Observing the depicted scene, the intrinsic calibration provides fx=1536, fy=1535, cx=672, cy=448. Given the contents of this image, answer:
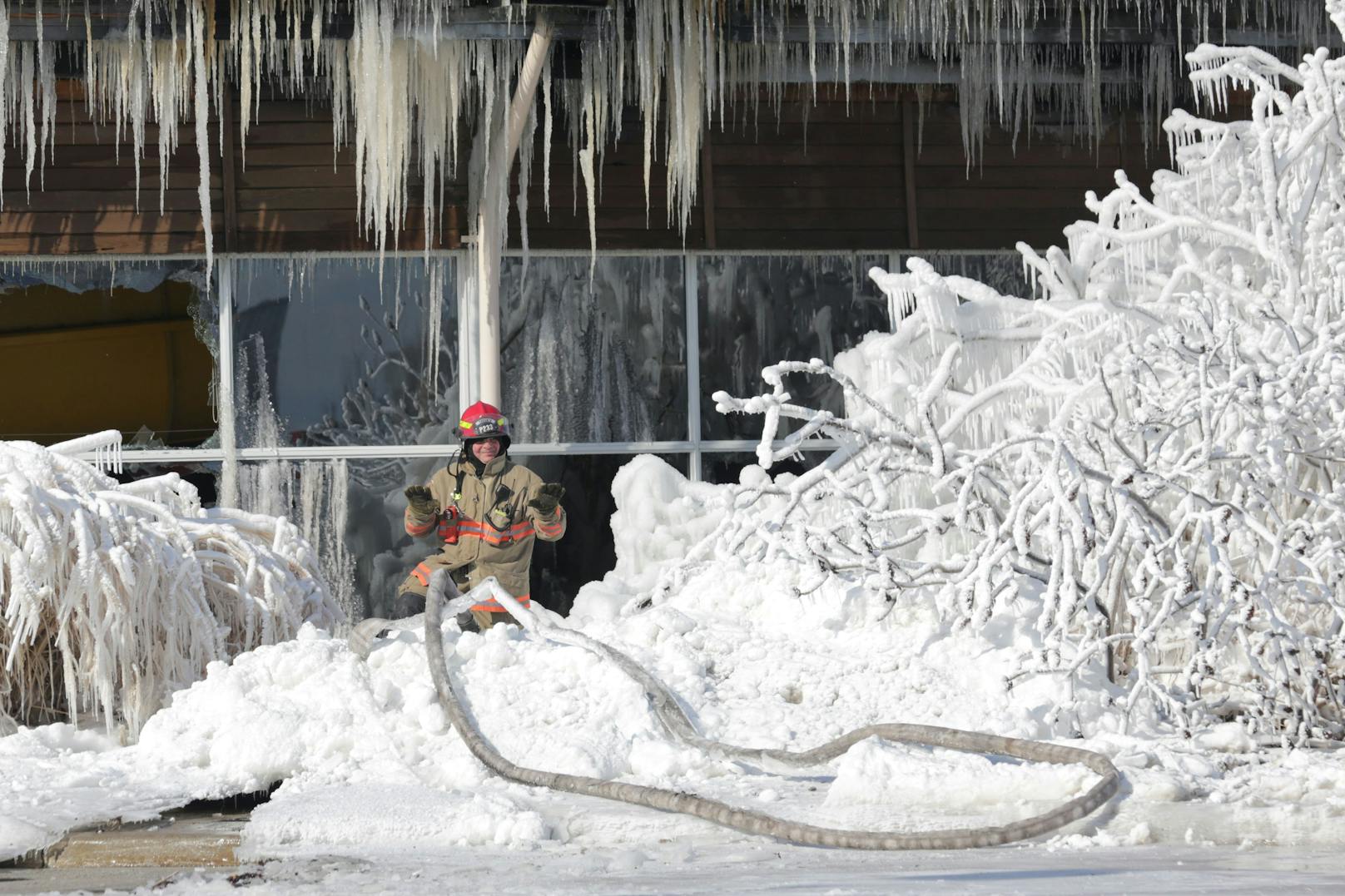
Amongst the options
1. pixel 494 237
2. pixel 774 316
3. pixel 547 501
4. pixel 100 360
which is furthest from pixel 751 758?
pixel 100 360

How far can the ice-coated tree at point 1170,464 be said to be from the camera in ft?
17.7

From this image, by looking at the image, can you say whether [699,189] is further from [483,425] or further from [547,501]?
[547,501]

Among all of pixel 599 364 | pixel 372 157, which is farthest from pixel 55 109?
pixel 599 364

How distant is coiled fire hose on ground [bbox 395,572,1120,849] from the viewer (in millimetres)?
4289

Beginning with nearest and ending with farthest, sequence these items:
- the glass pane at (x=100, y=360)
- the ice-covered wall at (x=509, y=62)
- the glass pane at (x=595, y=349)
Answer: the ice-covered wall at (x=509, y=62), the glass pane at (x=595, y=349), the glass pane at (x=100, y=360)

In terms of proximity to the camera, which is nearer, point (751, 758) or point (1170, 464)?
point (751, 758)

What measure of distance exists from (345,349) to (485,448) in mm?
2479

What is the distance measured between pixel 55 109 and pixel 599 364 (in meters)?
3.59

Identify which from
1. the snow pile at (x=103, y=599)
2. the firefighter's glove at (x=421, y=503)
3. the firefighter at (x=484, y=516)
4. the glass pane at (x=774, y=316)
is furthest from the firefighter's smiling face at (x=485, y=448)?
the glass pane at (x=774, y=316)

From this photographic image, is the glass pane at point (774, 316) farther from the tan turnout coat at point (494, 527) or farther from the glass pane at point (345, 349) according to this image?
the tan turnout coat at point (494, 527)

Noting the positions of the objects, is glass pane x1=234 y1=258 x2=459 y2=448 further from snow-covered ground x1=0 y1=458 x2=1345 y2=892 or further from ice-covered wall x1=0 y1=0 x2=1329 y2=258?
snow-covered ground x1=0 y1=458 x2=1345 y2=892

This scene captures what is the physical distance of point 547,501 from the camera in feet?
22.7

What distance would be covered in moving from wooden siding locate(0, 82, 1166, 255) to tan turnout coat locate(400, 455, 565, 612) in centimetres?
259

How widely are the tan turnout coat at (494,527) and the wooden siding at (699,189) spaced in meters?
2.59
